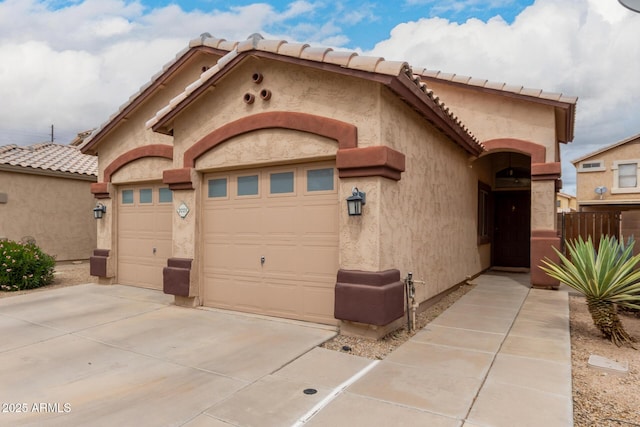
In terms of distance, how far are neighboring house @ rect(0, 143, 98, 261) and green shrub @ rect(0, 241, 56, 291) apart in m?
4.10

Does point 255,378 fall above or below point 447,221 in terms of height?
below

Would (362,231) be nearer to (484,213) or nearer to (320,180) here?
(320,180)

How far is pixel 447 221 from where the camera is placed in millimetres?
9352

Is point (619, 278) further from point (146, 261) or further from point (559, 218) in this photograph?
point (146, 261)

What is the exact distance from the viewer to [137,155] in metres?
10.5

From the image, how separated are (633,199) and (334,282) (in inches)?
903

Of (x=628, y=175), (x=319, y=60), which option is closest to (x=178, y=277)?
(x=319, y=60)

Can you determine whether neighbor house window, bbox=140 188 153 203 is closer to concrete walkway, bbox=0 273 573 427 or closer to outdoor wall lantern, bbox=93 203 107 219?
outdoor wall lantern, bbox=93 203 107 219

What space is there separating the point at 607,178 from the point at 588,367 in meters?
22.4

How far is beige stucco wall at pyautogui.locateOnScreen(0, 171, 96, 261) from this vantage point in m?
14.1

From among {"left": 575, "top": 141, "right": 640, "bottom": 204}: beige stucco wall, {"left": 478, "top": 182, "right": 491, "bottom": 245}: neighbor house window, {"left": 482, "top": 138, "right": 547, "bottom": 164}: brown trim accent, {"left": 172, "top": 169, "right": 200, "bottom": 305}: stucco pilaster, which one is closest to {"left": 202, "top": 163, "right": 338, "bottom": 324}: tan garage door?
{"left": 172, "top": 169, "right": 200, "bottom": 305}: stucco pilaster

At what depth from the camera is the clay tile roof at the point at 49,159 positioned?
14.7 meters

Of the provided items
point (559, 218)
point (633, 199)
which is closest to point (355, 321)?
point (559, 218)

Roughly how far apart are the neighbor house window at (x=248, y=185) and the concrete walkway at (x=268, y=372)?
2299 mm
